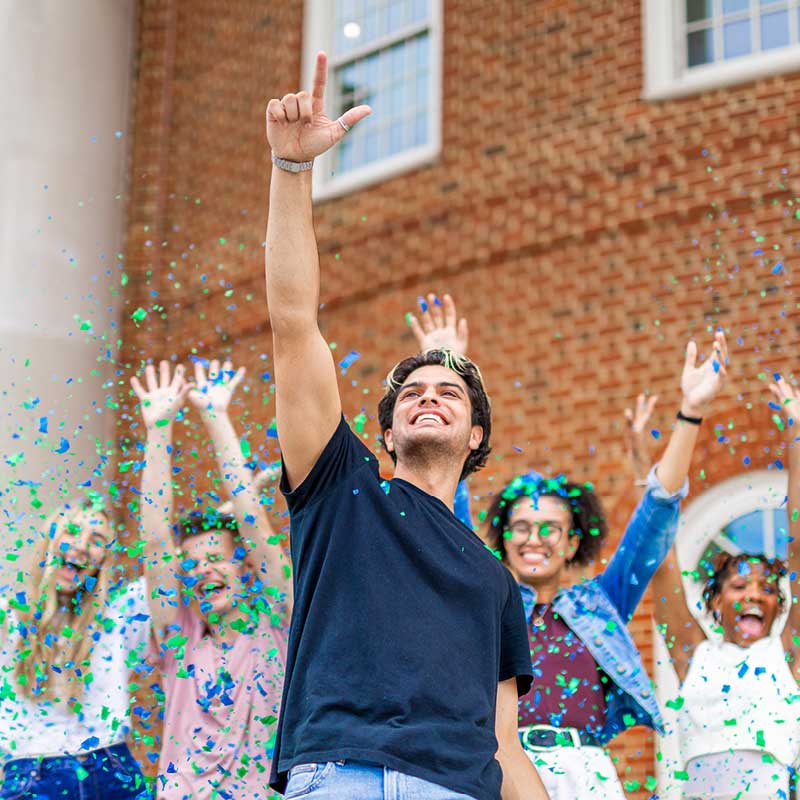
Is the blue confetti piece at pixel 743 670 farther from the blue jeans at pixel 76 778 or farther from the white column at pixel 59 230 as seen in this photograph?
the white column at pixel 59 230

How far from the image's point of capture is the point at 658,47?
24.1 ft

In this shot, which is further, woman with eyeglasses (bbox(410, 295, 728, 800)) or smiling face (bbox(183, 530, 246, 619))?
smiling face (bbox(183, 530, 246, 619))

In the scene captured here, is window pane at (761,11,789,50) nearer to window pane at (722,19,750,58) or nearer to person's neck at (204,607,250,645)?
window pane at (722,19,750,58)

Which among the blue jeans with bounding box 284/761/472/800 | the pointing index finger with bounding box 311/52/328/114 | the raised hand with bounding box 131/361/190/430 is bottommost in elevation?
the blue jeans with bounding box 284/761/472/800

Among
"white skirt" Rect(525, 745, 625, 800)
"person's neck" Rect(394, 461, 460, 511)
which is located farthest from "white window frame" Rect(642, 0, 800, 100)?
"person's neck" Rect(394, 461, 460, 511)

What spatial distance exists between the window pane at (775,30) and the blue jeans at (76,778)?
4.92m

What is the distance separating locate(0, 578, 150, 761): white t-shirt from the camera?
4.37 meters

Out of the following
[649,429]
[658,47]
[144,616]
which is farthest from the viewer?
[658,47]

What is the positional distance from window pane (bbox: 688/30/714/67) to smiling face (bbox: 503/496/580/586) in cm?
383

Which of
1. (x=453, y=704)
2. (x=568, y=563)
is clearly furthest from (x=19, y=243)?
(x=453, y=704)

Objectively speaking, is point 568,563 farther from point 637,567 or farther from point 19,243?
point 19,243

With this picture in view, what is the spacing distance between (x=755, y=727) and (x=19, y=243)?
5.86 meters

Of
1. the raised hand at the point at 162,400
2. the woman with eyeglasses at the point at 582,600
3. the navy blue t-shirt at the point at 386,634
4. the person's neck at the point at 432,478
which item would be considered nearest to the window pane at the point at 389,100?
the raised hand at the point at 162,400

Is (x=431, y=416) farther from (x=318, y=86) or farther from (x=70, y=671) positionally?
(x=70, y=671)
